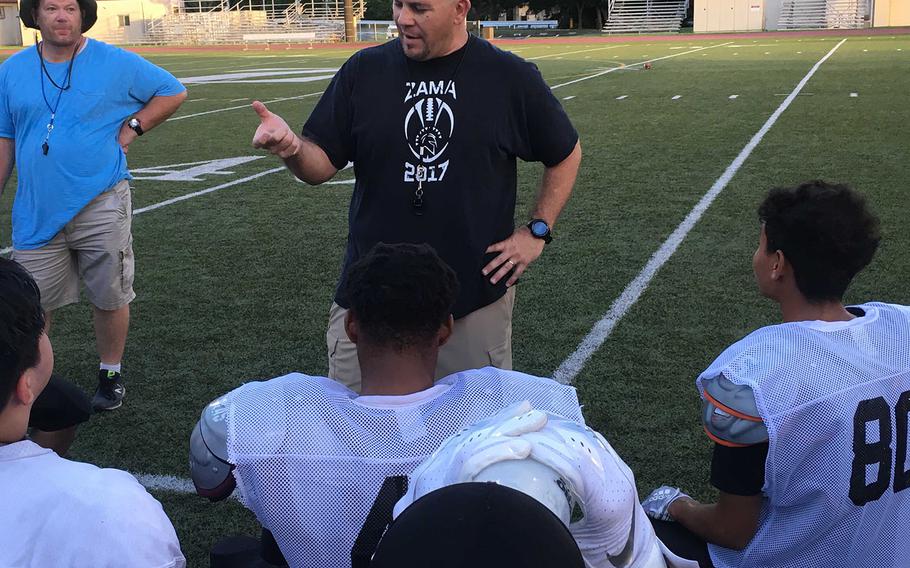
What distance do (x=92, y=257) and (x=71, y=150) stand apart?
50 centimetres

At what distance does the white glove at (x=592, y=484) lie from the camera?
1.41 meters

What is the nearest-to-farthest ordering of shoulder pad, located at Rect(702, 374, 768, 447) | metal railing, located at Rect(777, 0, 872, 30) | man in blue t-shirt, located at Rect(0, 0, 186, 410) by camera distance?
shoulder pad, located at Rect(702, 374, 768, 447), man in blue t-shirt, located at Rect(0, 0, 186, 410), metal railing, located at Rect(777, 0, 872, 30)

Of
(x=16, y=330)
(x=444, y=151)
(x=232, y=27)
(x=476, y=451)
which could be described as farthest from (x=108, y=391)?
(x=232, y=27)

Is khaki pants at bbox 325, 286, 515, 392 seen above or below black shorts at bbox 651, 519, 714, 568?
above

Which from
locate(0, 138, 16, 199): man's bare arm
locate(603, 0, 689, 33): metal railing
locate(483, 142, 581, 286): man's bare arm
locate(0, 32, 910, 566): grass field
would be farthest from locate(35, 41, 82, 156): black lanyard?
locate(603, 0, 689, 33): metal railing

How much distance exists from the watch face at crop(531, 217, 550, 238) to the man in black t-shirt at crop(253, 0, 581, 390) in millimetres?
29

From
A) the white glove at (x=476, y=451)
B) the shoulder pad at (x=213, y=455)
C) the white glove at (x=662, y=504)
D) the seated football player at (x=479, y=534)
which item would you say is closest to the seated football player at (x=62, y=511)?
the shoulder pad at (x=213, y=455)

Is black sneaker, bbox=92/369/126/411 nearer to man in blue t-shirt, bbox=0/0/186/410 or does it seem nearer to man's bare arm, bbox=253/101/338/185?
man in blue t-shirt, bbox=0/0/186/410

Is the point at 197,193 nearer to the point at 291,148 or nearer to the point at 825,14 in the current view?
the point at 291,148

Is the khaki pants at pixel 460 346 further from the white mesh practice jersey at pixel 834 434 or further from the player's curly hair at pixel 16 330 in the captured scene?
the player's curly hair at pixel 16 330

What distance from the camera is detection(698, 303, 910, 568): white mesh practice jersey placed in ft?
7.62

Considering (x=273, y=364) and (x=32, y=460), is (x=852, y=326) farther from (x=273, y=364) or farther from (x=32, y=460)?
(x=273, y=364)

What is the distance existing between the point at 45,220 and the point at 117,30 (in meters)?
60.2

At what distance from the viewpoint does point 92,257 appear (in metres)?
4.63
